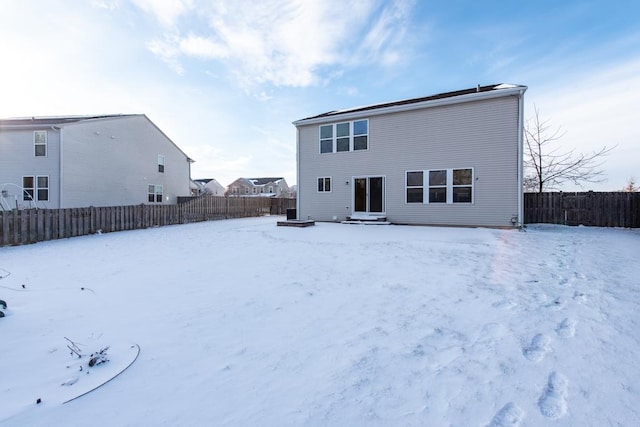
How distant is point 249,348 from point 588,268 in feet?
18.6

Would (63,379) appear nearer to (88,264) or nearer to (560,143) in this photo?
(88,264)

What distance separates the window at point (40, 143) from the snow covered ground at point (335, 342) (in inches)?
573

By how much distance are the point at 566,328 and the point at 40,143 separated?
21850mm

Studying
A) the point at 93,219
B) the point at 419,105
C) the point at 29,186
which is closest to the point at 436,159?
the point at 419,105

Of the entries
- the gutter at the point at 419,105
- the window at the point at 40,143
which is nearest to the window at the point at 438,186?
the gutter at the point at 419,105

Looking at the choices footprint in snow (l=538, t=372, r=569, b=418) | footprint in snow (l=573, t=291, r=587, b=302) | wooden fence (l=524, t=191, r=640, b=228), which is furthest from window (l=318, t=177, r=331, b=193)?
footprint in snow (l=538, t=372, r=569, b=418)

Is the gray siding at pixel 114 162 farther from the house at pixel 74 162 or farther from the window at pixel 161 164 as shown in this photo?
the window at pixel 161 164

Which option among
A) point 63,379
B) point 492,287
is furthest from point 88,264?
point 492,287

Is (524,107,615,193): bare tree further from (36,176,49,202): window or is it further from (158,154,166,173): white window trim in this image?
(36,176,49,202): window

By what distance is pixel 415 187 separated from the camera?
12227mm

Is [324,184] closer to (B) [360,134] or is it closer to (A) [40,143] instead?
(B) [360,134]

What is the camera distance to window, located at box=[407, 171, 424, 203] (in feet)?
39.8

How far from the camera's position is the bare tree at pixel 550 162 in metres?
16.7

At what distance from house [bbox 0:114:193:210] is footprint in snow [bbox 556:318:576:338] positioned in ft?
62.5
